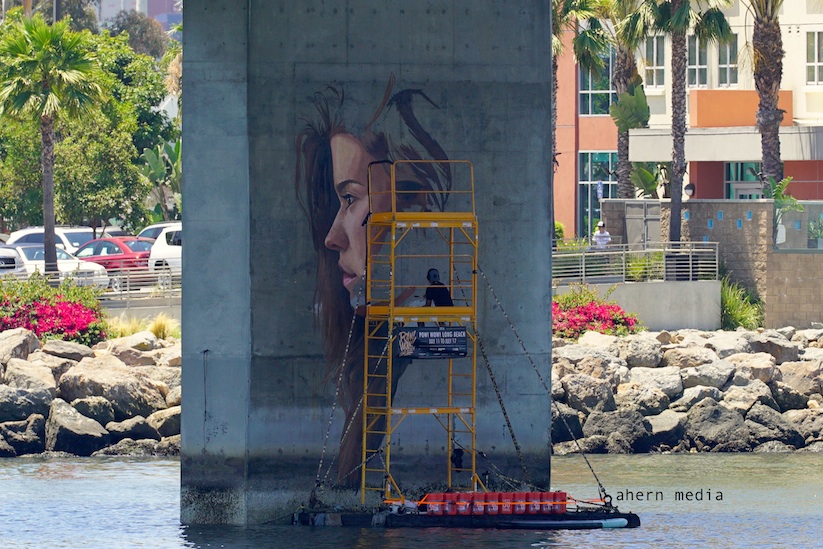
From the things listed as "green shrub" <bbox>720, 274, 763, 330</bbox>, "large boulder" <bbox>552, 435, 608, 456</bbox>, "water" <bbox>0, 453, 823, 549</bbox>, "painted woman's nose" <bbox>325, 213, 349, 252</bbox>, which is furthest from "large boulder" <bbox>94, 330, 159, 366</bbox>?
"green shrub" <bbox>720, 274, 763, 330</bbox>

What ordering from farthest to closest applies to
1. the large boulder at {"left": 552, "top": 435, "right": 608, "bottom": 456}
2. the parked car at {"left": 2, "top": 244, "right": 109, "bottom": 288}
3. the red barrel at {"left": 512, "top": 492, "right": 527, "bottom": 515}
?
the parked car at {"left": 2, "top": 244, "right": 109, "bottom": 288}
the large boulder at {"left": 552, "top": 435, "right": 608, "bottom": 456}
the red barrel at {"left": 512, "top": 492, "right": 527, "bottom": 515}

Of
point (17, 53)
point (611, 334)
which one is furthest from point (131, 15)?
point (611, 334)

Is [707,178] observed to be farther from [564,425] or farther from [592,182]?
[564,425]

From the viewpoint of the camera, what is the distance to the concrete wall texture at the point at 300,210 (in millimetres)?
22406

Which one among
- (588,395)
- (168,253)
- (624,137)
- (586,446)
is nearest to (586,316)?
(588,395)

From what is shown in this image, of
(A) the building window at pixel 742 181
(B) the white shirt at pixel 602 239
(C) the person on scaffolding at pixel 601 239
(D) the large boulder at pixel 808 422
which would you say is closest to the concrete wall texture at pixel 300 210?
(D) the large boulder at pixel 808 422

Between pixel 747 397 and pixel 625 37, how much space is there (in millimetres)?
16835

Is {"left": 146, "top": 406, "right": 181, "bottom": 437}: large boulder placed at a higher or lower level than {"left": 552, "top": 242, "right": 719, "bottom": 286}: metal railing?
lower

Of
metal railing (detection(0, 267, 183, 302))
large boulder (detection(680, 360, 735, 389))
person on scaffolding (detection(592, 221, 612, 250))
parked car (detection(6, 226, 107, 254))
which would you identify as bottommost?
large boulder (detection(680, 360, 735, 389))

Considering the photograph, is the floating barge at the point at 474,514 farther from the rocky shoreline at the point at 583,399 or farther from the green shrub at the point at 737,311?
the green shrub at the point at 737,311

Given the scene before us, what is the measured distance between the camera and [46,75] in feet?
138

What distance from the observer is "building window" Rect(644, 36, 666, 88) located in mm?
56219

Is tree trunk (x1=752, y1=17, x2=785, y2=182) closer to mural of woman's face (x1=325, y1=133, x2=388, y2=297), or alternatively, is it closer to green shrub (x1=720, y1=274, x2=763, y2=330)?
green shrub (x1=720, y1=274, x2=763, y2=330)

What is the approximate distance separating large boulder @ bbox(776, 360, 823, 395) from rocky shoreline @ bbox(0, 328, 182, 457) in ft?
41.6
